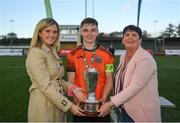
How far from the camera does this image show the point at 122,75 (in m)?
4.19

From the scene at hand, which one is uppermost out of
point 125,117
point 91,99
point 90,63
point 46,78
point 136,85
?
point 90,63

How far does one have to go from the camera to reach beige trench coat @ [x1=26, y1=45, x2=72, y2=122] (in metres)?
3.75

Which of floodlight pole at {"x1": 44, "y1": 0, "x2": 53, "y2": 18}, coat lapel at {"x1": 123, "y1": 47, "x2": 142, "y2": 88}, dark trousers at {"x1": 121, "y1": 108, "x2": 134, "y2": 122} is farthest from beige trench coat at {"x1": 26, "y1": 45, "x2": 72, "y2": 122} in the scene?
floodlight pole at {"x1": 44, "y1": 0, "x2": 53, "y2": 18}

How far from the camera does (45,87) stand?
3.75 m

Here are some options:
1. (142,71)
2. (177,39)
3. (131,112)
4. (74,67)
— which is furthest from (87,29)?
(177,39)

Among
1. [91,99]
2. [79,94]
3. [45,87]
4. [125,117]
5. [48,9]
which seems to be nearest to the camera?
[45,87]

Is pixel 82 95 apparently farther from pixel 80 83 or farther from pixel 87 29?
pixel 87 29

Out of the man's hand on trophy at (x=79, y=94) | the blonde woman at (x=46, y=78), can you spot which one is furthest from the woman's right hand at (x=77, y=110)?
the man's hand on trophy at (x=79, y=94)

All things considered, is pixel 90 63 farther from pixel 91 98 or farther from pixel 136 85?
pixel 136 85

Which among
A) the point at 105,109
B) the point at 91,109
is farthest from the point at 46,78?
the point at 105,109

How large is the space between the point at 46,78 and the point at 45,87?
3.4 inches

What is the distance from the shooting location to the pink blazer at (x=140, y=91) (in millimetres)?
3986

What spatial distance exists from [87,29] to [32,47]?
619mm

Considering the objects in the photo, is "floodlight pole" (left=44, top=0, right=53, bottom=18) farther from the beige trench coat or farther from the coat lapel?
the coat lapel
